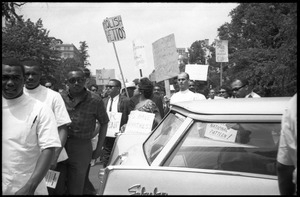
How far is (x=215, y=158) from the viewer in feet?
9.98

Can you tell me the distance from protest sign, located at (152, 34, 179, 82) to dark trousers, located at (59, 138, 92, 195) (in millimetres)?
4044

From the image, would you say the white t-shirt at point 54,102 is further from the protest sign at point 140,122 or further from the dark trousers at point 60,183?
the protest sign at point 140,122

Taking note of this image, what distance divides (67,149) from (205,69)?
740 cm

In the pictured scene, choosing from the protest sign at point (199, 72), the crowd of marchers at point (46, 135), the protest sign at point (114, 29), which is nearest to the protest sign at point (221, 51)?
the protest sign at point (199, 72)

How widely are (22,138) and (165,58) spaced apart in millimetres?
5901

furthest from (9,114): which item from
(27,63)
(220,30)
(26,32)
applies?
(220,30)

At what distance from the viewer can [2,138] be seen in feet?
9.27

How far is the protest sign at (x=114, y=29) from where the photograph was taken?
8531 millimetres

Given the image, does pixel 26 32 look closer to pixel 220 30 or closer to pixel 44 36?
pixel 44 36

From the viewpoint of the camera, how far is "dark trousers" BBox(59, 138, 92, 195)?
4.45 m

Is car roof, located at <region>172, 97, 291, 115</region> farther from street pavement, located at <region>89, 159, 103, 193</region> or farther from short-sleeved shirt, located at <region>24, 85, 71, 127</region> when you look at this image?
street pavement, located at <region>89, 159, 103, 193</region>

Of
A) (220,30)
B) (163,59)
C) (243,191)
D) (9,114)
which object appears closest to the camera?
(243,191)

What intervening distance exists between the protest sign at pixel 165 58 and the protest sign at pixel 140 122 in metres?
2.89

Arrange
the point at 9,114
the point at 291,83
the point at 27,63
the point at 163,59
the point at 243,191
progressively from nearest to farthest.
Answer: the point at 243,191 → the point at 9,114 → the point at 27,63 → the point at 163,59 → the point at 291,83
